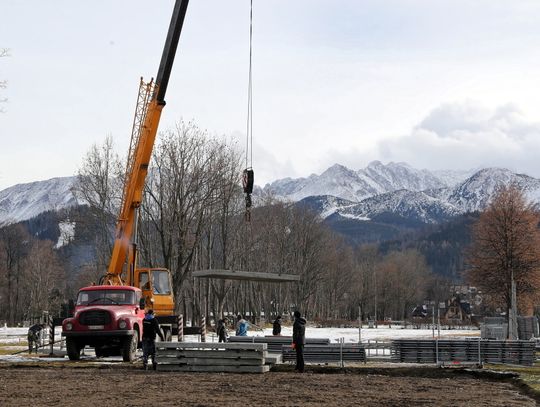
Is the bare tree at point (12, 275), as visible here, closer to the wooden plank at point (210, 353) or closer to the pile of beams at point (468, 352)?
the pile of beams at point (468, 352)

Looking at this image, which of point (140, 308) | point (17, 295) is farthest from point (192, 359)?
point (17, 295)

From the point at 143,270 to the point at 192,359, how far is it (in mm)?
8670

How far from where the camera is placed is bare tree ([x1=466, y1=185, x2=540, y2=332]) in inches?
2367

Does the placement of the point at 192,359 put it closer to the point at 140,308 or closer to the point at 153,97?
the point at 140,308

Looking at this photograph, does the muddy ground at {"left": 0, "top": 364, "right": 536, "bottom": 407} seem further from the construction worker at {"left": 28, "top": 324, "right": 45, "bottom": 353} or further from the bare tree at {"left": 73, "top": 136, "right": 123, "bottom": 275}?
the bare tree at {"left": 73, "top": 136, "right": 123, "bottom": 275}

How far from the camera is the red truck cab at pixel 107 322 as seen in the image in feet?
101

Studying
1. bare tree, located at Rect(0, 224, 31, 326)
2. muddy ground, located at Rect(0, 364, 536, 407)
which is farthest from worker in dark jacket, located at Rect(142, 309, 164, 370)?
bare tree, located at Rect(0, 224, 31, 326)

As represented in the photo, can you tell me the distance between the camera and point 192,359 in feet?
90.0

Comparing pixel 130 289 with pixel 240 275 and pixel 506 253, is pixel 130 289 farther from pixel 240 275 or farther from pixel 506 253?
pixel 506 253

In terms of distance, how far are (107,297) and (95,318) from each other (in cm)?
129

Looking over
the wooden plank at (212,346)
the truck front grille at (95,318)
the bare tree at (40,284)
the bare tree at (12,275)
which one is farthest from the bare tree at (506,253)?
the bare tree at (12,275)

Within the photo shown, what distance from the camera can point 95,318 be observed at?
30875 mm

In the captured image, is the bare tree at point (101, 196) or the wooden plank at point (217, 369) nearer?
the wooden plank at point (217, 369)

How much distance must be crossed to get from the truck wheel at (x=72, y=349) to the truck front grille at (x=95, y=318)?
109 centimetres
